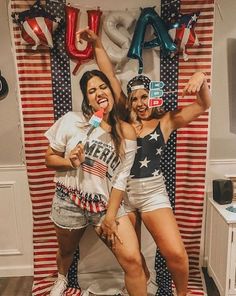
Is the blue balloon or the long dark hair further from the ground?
the blue balloon

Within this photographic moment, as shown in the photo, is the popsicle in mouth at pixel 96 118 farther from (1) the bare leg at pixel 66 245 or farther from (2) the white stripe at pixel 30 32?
(1) the bare leg at pixel 66 245

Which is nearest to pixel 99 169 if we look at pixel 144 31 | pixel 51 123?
pixel 51 123

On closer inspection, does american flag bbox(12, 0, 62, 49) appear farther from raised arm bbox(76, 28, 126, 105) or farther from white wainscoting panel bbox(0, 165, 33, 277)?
white wainscoting panel bbox(0, 165, 33, 277)

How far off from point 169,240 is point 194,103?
0.88m

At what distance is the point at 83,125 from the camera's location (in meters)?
2.08

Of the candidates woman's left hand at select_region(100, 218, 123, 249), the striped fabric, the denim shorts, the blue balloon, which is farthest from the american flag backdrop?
woman's left hand at select_region(100, 218, 123, 249)

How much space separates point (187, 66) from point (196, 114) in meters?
0.42

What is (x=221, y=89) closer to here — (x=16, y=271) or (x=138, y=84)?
(x=138, y=84)

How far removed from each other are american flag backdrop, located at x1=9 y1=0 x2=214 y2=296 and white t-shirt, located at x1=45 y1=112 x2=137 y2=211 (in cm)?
31

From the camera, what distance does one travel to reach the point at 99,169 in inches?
81.4

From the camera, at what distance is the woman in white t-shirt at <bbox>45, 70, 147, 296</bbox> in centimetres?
203

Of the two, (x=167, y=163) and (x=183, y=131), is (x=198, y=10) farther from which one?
(x=167, y=163)

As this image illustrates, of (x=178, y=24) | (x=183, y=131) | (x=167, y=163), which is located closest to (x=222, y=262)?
(x=167, y=163)

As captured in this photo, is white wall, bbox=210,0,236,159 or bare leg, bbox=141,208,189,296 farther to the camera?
white wall, bbox=210,0,236,159
